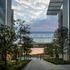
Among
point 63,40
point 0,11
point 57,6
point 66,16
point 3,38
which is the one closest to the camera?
point 3,38

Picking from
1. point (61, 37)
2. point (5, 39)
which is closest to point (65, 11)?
point (61, 37)

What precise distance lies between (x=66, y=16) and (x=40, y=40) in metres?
64.3

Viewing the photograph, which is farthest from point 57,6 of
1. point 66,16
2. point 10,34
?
point 10,34

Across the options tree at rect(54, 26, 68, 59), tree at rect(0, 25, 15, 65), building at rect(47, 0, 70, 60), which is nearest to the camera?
tree at rect(0, 25, 15, 65)

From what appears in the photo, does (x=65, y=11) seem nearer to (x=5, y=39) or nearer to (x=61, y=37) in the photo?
(x=61, y=37)

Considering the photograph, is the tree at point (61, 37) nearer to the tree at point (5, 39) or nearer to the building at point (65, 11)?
the building at point (65, 11)

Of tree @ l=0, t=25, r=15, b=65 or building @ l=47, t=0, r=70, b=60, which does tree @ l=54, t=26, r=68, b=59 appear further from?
tree @ l=0, t=25, r=15, b=65

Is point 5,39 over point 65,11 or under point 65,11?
under

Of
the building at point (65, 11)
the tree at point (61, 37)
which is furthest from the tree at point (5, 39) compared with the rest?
the building at point (65, 11)

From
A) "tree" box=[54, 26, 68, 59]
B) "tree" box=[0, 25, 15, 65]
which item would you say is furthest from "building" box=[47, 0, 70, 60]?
"tree" box=[0, 25, 15, 65]

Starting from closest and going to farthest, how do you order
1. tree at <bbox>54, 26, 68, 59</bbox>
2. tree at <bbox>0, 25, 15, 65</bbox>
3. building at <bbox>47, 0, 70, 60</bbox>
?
tree at <bbox>0, 25, 15, 65</bbox> → tree at <bbox>54, 26, 68, 59</bbox> → building at <bbox>47, 0, 70, 60</bbox>

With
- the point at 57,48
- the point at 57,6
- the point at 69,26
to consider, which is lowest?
the point at 57,48

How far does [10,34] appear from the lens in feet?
142

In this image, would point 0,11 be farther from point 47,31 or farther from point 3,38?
point 47,31
